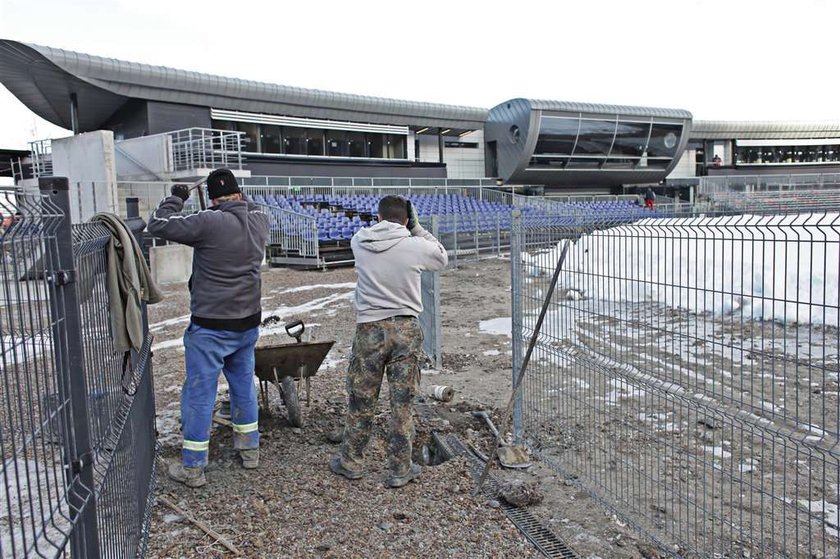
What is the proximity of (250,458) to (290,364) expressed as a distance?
943 mm

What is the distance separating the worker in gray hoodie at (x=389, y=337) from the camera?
15.1ft

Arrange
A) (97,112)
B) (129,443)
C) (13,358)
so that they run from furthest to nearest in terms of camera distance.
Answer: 1. (97,112)
2. (129,443)
3. (13,358)

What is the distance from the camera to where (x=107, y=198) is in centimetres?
1780

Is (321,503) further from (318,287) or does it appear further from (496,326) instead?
(318,287)

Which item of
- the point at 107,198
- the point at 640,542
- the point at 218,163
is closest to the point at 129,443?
the point at 640,542

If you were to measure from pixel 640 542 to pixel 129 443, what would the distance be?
3069 millimetres

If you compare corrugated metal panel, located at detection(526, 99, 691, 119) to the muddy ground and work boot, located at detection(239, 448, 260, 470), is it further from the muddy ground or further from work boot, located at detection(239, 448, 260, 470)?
work boot, located at detection(239, 448, 260, 470)

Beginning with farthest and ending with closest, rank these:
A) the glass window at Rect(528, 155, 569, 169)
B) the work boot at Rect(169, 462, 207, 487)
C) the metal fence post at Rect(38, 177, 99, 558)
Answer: the glass window at Rect(528, 155, 569, 169), the work boot at Rect(169, 462, 207, 487), the metal fence post at Rect(38, 177, 99, 558)

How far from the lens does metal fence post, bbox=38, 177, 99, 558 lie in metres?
2.40

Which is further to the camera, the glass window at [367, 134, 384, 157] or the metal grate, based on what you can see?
the glass window at [367, 134, 384, 157]

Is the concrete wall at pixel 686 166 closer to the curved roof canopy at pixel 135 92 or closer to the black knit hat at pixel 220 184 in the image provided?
the curved roof canopy at pixel 135 92

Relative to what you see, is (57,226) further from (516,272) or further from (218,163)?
(218,163)

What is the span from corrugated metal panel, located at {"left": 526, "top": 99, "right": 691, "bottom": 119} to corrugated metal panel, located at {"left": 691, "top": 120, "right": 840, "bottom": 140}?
592 centimetres

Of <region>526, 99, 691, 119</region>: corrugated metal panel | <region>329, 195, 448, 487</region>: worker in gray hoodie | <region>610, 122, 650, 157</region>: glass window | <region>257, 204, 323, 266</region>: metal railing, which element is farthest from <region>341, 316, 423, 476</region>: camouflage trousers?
<region>610, 122, 650, 157</region>: glass window
